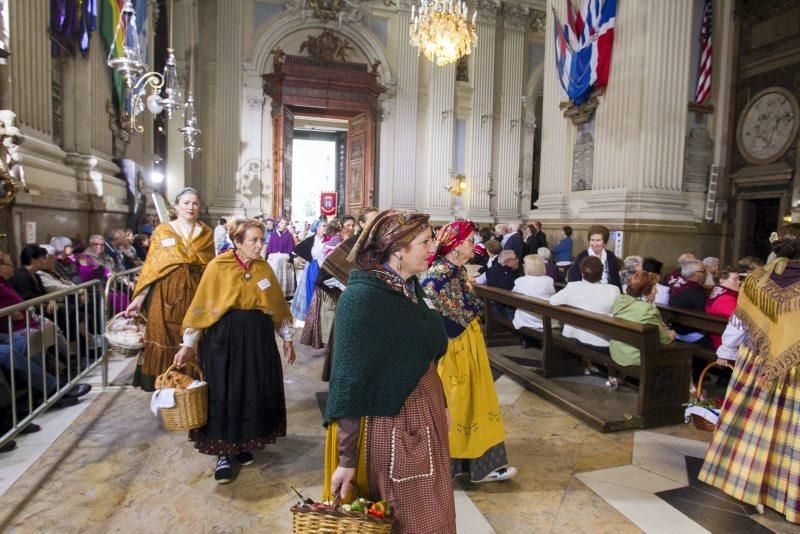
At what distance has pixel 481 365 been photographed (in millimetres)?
3027

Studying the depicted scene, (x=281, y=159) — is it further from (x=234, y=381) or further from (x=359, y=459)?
(x=359, y=459)

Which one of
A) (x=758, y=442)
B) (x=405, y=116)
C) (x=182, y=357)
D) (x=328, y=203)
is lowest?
(x=758, y=442)

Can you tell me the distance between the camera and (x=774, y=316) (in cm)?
275

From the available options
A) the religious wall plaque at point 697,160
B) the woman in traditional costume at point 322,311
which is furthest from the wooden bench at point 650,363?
the religious wall plaque at point 697,160

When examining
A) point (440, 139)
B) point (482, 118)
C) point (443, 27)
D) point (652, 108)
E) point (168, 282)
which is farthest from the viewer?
point (482, 118)

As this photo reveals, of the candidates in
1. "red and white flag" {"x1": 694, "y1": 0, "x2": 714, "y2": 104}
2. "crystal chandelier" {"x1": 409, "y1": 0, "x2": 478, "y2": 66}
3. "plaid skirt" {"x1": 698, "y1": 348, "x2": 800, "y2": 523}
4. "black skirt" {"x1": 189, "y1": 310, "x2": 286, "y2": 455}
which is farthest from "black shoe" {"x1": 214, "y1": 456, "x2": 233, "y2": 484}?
"red and white flag" {"x1": 694, "y1": 0, "x2": 714, "y2": 104}

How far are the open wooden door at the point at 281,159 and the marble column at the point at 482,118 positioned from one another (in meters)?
5.99

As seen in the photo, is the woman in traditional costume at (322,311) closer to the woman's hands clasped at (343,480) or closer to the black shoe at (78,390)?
the black shoe at (78,390)

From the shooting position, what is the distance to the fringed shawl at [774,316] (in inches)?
104

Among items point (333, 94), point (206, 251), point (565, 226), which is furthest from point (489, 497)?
point (333, 94)

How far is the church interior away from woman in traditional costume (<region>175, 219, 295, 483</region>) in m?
0.17

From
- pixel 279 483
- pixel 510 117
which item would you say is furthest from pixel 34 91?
pixel 510 117

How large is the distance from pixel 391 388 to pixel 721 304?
424 centimetres

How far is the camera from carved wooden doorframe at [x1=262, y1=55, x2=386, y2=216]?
584 inches
